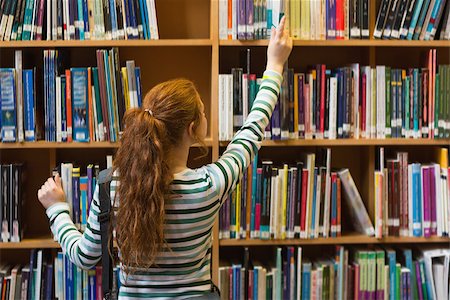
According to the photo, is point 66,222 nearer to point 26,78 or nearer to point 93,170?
point 93,170

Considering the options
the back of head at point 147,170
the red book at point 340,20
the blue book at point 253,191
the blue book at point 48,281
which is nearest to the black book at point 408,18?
the red book at point 340,20

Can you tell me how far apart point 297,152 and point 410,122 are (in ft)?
1.56

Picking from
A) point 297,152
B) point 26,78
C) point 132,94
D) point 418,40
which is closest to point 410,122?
point 418,40

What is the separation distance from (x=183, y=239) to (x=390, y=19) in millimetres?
1265

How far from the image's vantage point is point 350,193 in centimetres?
239

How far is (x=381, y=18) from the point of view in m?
2.33

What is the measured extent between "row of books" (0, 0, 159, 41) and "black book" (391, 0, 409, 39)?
2.90 feet

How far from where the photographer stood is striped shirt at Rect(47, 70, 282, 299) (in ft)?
5.13

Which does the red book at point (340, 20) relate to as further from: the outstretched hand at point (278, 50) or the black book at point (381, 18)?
the outstretched hand at point (278, 50)

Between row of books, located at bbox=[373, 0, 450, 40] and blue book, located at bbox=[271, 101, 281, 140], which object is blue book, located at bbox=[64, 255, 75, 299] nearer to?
blue book, located at bbox=[271, 101, 281, 140]

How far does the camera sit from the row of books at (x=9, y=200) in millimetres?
2316

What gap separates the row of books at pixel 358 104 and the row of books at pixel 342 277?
1.49ft

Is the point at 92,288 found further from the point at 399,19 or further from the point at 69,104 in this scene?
the point at 399,19

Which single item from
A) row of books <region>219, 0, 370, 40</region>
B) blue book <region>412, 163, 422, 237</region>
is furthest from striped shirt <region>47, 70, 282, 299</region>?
blue book <region>412, 163, 422, 237</region>
